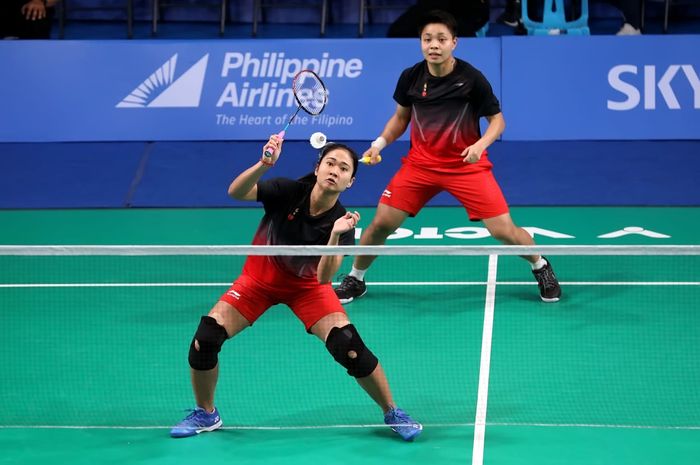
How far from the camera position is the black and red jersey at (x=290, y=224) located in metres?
6.46

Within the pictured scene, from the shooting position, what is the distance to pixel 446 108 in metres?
8.48

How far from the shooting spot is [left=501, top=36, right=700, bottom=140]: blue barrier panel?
12297mm

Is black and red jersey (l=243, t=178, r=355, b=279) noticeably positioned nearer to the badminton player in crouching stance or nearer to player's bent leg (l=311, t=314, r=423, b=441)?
the badminton player in crouching stance

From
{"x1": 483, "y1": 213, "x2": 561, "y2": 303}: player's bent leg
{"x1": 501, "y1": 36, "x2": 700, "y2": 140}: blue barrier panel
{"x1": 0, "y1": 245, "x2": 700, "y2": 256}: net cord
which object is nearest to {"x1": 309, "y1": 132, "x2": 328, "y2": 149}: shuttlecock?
{"x1": 0, "y1": 245, "x2": 700, "y2": 256}: net cord

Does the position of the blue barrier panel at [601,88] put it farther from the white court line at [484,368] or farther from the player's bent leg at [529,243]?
the player's bent leg at [529,243]

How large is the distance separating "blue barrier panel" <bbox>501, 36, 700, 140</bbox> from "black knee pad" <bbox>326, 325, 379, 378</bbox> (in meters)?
6.68

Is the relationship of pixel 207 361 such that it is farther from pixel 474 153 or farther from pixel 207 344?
pixel 474 153

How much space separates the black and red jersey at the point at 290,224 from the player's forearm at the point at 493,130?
6.10 ft

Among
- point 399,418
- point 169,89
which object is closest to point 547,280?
point 399,418

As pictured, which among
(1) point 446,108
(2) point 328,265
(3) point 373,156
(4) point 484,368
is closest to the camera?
(2) point 328,265

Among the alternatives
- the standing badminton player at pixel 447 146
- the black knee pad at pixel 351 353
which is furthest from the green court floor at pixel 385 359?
the standing badminton player at pixel 447 146

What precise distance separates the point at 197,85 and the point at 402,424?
695cm

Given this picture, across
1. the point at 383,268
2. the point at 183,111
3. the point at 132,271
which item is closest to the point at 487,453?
the point at 383,268

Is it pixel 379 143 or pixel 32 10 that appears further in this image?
pixel 32 10
